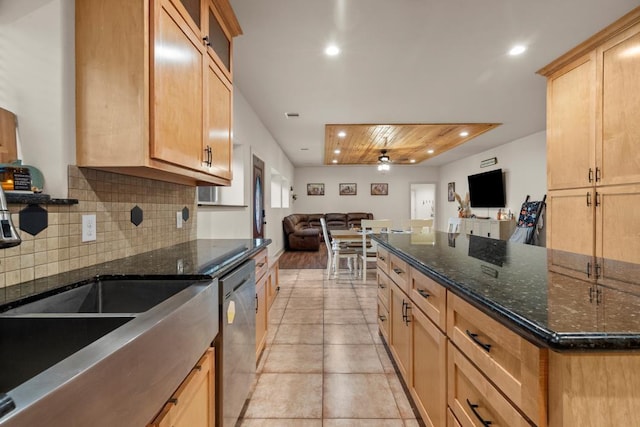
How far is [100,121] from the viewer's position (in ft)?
3.91

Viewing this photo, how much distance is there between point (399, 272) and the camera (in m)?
1.86

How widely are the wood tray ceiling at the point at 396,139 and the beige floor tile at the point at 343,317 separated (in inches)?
120

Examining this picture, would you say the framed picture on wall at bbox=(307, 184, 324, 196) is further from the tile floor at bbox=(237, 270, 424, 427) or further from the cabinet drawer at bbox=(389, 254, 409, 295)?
the cabinet drawer at bbox=(389, 254, 409, 295)

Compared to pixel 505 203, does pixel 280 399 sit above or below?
below

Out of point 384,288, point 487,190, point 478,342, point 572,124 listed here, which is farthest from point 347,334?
point 487,190

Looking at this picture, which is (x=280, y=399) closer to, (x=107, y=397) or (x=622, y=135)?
(x=107, y=397)

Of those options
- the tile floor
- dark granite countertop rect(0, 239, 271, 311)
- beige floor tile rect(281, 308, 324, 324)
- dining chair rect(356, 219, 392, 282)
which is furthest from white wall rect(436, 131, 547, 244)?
dark granite countertop rect(0, 239, 271, 311)

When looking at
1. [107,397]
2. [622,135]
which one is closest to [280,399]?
[107,397]

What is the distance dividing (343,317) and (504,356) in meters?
2.38

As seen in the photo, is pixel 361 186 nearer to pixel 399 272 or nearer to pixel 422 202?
pixel 422 202

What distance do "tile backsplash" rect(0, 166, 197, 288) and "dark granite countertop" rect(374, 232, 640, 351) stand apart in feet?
4.76

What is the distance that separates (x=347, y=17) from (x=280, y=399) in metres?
2.63

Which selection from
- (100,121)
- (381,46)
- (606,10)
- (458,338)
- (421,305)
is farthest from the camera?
(381,46)

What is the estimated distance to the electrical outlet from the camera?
49.6 inches
